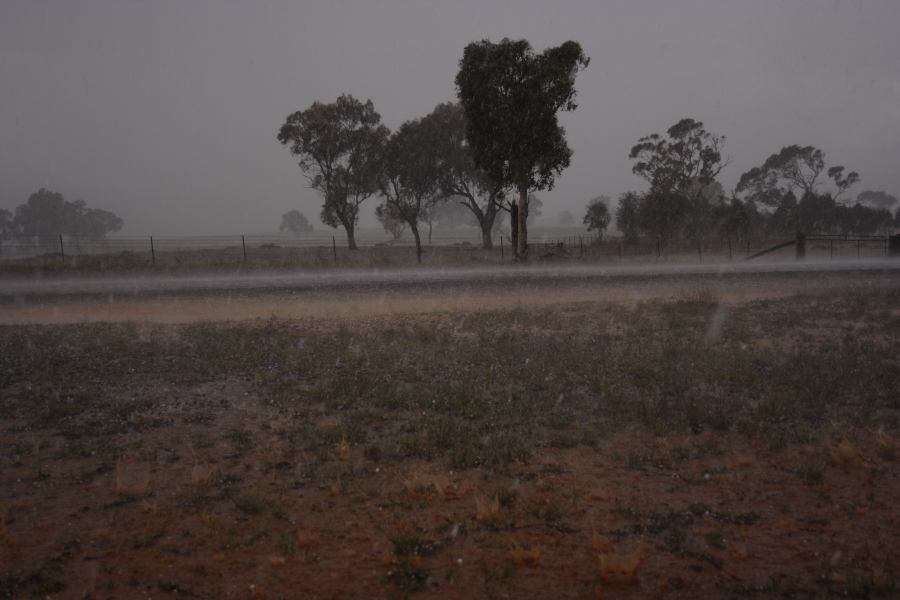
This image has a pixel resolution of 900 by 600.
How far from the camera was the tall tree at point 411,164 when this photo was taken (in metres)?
42.9

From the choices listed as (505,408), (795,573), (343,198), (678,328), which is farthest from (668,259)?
(795,573)

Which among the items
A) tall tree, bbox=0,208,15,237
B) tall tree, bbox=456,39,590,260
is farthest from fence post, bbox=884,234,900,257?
tall tree, bbox=0,208,15,237

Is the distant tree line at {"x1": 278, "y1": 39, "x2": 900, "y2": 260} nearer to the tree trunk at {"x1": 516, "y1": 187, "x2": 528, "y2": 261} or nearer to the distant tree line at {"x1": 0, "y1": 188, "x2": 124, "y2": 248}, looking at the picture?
the tree trunk at {"x1": 516, "y1": 187, "x2": 528, "y2": 261}

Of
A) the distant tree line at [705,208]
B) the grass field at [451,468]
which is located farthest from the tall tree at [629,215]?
the grass field at [451,468]

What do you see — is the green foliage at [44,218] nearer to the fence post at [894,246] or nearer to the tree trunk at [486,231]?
→ the tree trunk at [486,231]

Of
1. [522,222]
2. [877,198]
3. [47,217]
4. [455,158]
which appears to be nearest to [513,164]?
[522,222]

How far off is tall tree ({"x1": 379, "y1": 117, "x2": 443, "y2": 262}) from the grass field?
110 ft

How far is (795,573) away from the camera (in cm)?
416

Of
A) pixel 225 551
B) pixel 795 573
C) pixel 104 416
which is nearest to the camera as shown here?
pixel 795 573

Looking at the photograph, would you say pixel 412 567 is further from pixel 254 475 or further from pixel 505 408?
pixel 505 408

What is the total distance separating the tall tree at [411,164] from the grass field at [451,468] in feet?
110

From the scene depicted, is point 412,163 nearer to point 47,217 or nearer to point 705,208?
point 705,208

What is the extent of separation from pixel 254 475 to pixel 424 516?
2.04 metres

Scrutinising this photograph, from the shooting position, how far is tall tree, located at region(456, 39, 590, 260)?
29031mm
